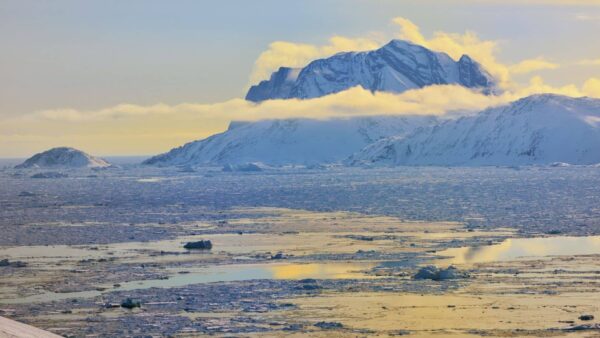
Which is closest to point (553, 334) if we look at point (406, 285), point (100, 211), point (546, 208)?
point (406, 285)

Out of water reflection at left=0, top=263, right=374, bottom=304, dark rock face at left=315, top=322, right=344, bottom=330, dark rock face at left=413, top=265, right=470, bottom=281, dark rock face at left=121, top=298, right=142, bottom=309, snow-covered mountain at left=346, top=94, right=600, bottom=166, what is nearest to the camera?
dark rock face at left=315, top=322, right=344, bottom=330

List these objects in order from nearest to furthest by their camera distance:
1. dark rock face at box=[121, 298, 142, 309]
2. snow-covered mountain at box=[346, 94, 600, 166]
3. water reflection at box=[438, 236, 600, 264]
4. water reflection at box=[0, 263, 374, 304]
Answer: dark rock face at box=[121, 298, 142, 309], water reflection at box=[0, 263, 374, 304], water reflection at box=[438, 236, 600, 264], snow-covered mountain at box=[346, 94, 600, 166]

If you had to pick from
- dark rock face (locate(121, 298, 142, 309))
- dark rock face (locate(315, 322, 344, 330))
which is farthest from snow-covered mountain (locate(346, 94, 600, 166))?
dark rock face (locate(315, 322, 344, 330))

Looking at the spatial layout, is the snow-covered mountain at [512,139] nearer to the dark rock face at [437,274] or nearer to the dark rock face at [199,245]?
the dark rock face at [199,245]

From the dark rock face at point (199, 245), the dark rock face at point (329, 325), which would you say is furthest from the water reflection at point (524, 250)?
the dark rock face at point (329, 325)

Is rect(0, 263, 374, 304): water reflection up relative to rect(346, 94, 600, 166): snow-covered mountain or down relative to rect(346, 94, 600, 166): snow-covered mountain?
down

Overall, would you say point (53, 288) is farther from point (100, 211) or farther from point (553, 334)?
point (100, 211)

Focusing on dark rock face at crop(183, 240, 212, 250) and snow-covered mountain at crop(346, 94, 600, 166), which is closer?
dark rock face at crop(183, 240, 212, 250)

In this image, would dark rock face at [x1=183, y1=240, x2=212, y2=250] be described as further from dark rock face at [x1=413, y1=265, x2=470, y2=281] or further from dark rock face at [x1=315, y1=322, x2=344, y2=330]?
dark rock face at [x1=315, y1=322, x2=344, y2=330]
